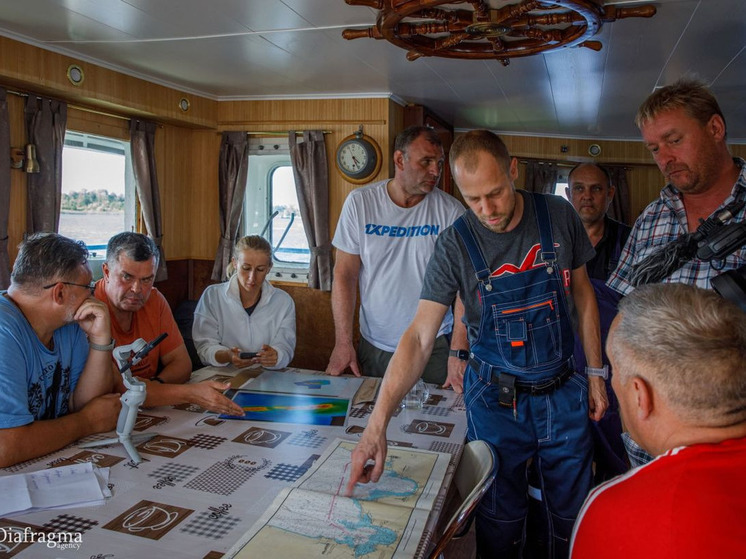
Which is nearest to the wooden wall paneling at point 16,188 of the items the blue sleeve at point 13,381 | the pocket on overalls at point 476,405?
the blue sleeve at point 13,381

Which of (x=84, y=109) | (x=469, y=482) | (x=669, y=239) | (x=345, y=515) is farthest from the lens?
(x=84, y=109)

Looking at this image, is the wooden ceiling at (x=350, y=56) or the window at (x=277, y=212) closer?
the wooden ceiling at (x=350, y=56)

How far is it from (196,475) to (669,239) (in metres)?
1.97

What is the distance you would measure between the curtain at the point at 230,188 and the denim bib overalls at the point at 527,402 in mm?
4826

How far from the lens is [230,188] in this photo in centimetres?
658

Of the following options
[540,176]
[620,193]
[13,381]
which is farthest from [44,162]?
[620,193]

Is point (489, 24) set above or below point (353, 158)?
above

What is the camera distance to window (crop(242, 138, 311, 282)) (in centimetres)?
664

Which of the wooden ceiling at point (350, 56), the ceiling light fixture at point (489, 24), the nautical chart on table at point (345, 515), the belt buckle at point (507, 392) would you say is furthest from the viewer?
the wooden ceiling at point (350, 56)

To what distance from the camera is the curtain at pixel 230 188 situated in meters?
6.52

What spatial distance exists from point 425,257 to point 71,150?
3746 mm

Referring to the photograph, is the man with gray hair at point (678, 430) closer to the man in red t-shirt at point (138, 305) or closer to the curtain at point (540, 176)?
the man in red t-shirt at point (138, 305)

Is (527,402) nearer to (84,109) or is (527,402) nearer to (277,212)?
(84,109)

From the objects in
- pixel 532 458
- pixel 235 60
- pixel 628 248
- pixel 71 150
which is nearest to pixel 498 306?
pixel 532 458
